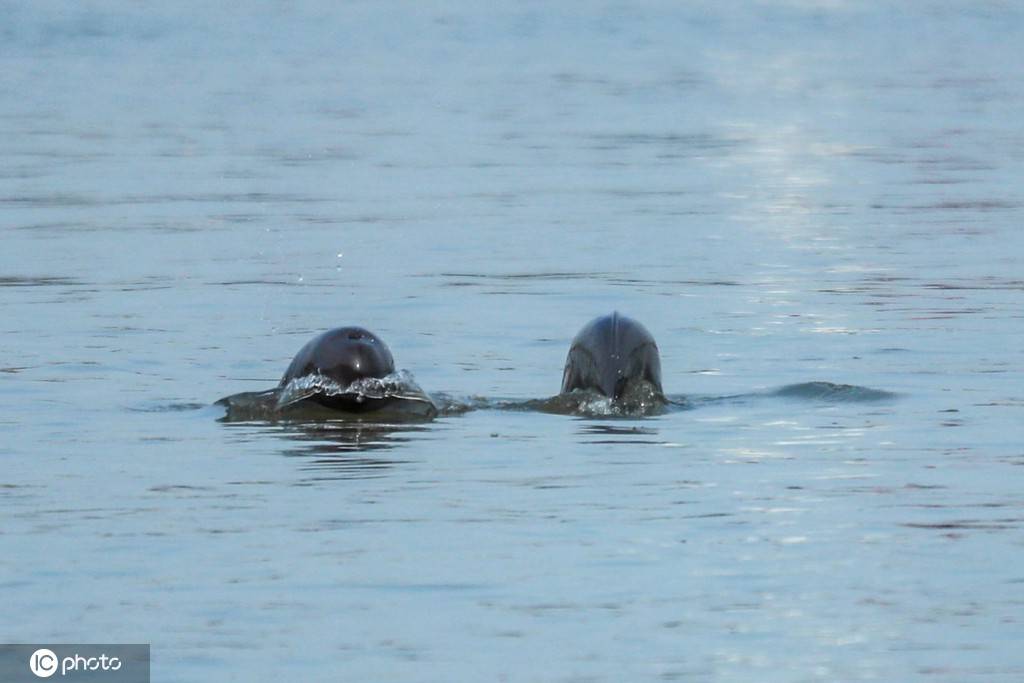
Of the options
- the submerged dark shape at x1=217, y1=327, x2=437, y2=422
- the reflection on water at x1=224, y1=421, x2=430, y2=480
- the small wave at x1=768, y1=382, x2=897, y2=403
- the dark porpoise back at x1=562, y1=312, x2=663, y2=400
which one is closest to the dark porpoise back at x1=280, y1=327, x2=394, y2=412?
the submerged dark shape at x1=217, y1=327, x2=437, y2=422

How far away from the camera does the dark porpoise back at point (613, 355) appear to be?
1324 centimetres

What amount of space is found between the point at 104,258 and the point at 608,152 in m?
12.4

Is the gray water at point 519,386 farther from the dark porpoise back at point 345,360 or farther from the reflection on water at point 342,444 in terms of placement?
the dark porpoise back at point 345,360

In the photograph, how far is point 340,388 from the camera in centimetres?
1319

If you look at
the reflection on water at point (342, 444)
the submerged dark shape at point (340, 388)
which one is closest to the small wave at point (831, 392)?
the submerged dark shape at point (340, 388)

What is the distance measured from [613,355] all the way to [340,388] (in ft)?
4.95

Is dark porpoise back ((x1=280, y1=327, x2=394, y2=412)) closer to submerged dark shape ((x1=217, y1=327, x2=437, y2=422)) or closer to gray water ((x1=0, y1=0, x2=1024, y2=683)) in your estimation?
submerged dark shape ((x1=217, y1=327, x2=437, y2=422))

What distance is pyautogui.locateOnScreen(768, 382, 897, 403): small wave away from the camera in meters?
14.1

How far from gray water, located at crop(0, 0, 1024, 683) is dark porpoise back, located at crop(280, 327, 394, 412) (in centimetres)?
24

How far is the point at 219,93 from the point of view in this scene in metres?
43.8

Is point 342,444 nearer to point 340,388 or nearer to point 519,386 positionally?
point 340,388

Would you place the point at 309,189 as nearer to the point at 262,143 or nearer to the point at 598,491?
the point at 262,143

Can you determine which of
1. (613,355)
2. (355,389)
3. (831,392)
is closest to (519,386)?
(613,355)

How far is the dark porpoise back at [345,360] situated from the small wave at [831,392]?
2472 millimetres
